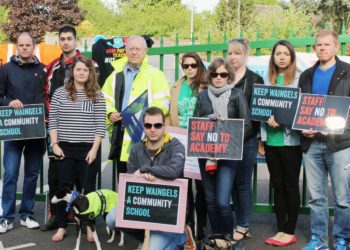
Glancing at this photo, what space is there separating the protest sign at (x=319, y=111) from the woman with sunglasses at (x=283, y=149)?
266 mm

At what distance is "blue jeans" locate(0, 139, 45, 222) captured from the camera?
6082 mm

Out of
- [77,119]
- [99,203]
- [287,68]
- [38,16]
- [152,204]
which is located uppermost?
[38,16]

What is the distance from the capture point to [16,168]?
6105 mm

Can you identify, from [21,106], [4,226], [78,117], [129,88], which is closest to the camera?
[78,117]

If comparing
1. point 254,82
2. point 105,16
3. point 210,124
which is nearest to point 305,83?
point 254,82

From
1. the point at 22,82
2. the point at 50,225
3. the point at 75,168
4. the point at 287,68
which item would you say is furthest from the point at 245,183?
the point at 22,82

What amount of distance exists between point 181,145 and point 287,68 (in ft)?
4.43

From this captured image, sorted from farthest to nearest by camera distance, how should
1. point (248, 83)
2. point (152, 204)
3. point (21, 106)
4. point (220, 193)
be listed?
point (21, 106) < point (248, 83) < point (220, 193) < point (152, 204)

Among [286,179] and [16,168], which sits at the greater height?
[286,179]

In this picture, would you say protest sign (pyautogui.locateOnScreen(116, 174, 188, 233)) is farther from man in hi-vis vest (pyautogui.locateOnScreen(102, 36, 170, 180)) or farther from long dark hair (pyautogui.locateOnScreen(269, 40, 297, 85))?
long dark hair (pyautogui.locateOnScreen(269, 40, 297, 85))

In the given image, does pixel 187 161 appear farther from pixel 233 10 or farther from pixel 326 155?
pixel 233 10

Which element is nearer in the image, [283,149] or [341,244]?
[341,244]

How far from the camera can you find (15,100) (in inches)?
232

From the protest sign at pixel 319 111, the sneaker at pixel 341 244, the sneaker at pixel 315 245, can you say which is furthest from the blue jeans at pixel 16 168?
the sneaker at pixel 341 244
